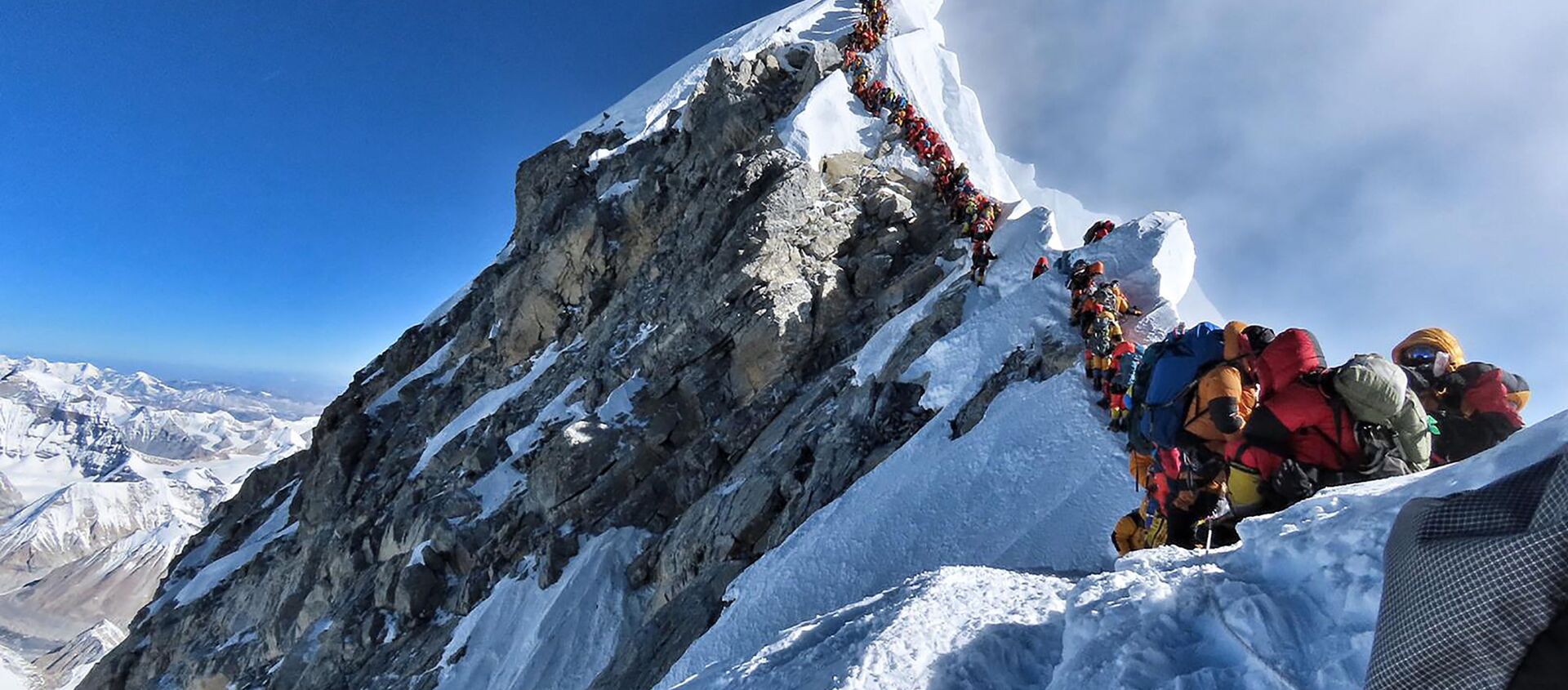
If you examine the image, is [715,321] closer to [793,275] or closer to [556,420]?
[793,275]

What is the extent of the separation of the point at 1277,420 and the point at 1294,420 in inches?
4.0

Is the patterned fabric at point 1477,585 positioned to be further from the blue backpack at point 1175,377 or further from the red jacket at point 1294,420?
the blue backpack at point 1175,377

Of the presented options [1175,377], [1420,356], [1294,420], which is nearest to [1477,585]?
[1294,420]

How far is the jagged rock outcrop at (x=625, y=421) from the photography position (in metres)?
15.1

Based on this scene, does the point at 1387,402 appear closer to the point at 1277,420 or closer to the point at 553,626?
the point at 1277,420

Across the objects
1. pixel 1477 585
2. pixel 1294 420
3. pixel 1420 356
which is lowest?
pixel 1477 585

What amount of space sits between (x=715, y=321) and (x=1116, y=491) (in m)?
15.2

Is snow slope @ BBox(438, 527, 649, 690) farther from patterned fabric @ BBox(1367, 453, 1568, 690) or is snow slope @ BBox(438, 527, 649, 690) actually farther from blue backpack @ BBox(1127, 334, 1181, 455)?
patterned fabric @ BBox(1367, 453, 1568, 690)

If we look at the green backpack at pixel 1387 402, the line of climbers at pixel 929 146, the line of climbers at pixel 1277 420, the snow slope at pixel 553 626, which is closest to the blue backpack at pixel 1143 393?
the line of climbers at pixel 1277 420

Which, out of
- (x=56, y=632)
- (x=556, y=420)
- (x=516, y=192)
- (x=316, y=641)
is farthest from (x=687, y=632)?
(x=56, y=632)

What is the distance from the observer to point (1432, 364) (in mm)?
6242

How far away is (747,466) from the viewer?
646 inches

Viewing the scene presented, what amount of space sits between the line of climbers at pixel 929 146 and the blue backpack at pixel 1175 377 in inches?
364

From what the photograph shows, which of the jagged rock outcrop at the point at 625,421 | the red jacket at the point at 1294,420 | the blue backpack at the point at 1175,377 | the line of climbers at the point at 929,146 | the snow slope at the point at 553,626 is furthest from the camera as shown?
the line of climbers at the point at 929,146
